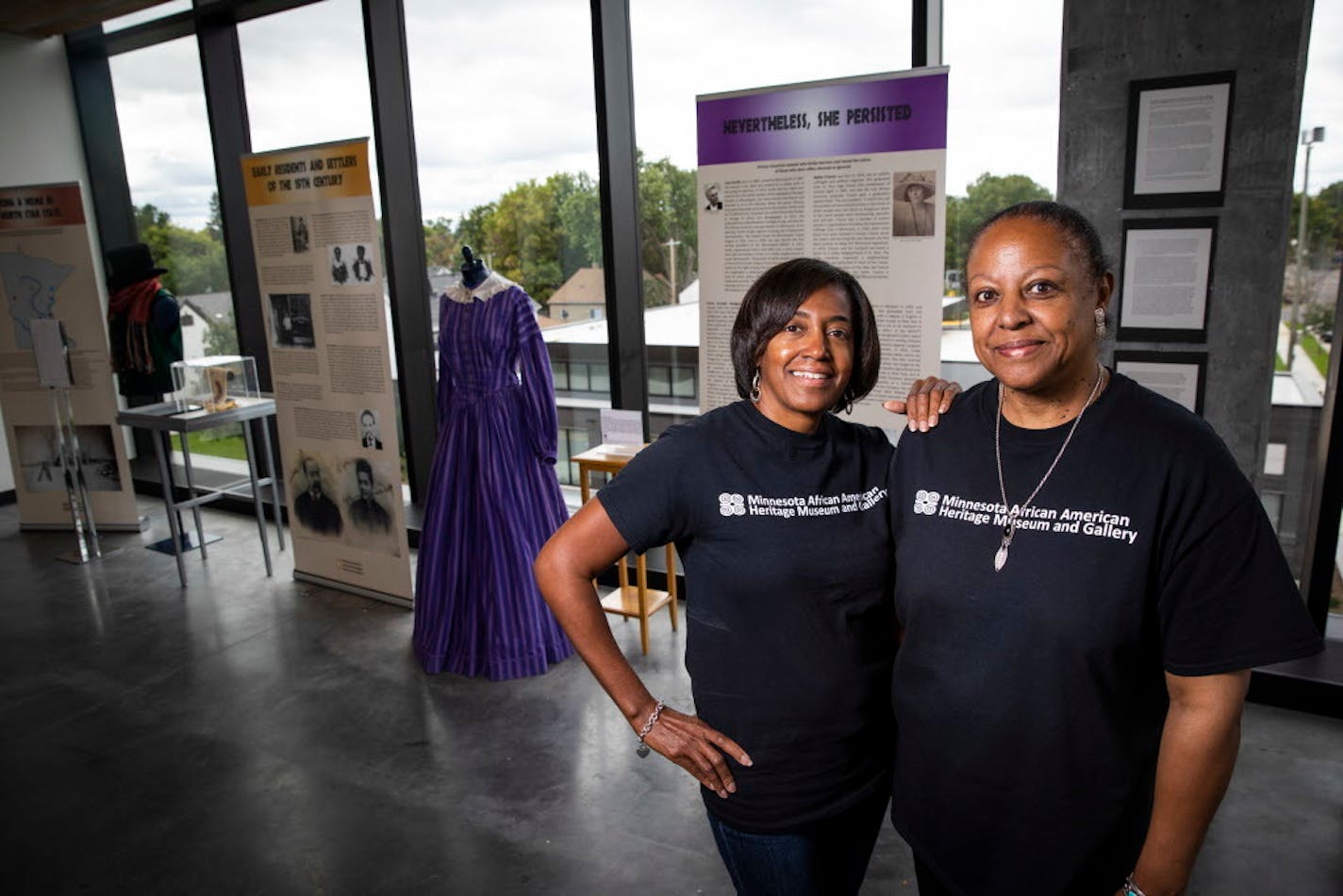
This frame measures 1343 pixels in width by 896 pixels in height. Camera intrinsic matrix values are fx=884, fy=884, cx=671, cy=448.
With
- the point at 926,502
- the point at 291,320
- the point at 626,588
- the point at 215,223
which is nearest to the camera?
the point at 926,502

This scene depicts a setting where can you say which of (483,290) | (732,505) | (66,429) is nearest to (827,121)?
(483,290)

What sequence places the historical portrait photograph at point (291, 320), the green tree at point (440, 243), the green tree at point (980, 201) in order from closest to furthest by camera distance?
the green tree at point (980, 201)
the historical portrait photograph at point (291, 320)
the green tree at point (440, 243)

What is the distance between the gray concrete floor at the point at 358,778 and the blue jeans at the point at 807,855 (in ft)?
3.26

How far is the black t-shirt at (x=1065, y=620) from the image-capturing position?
1110 millimetres

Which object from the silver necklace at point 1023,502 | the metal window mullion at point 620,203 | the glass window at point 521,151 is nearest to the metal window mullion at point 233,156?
the glass window at point 521,151

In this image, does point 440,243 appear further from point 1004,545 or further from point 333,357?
point 1004,545

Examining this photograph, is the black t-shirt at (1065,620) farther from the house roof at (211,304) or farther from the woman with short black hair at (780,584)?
the house roof at (211,304)

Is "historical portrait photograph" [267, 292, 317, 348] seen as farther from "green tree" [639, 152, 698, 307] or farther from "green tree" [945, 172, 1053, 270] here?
"green tree" [945, 172, 1053, 270]

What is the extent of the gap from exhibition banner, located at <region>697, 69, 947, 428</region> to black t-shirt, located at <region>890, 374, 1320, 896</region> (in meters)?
1.69

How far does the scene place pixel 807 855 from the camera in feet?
4.84

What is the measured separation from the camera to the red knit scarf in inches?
196

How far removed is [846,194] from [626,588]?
1976 mm

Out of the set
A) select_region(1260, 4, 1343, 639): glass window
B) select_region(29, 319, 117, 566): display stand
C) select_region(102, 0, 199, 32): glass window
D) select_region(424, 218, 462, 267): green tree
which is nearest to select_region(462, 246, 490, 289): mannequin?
select_region(424, 218, 462, 267): green tree

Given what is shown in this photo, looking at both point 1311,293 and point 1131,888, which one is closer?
point 1131,888
